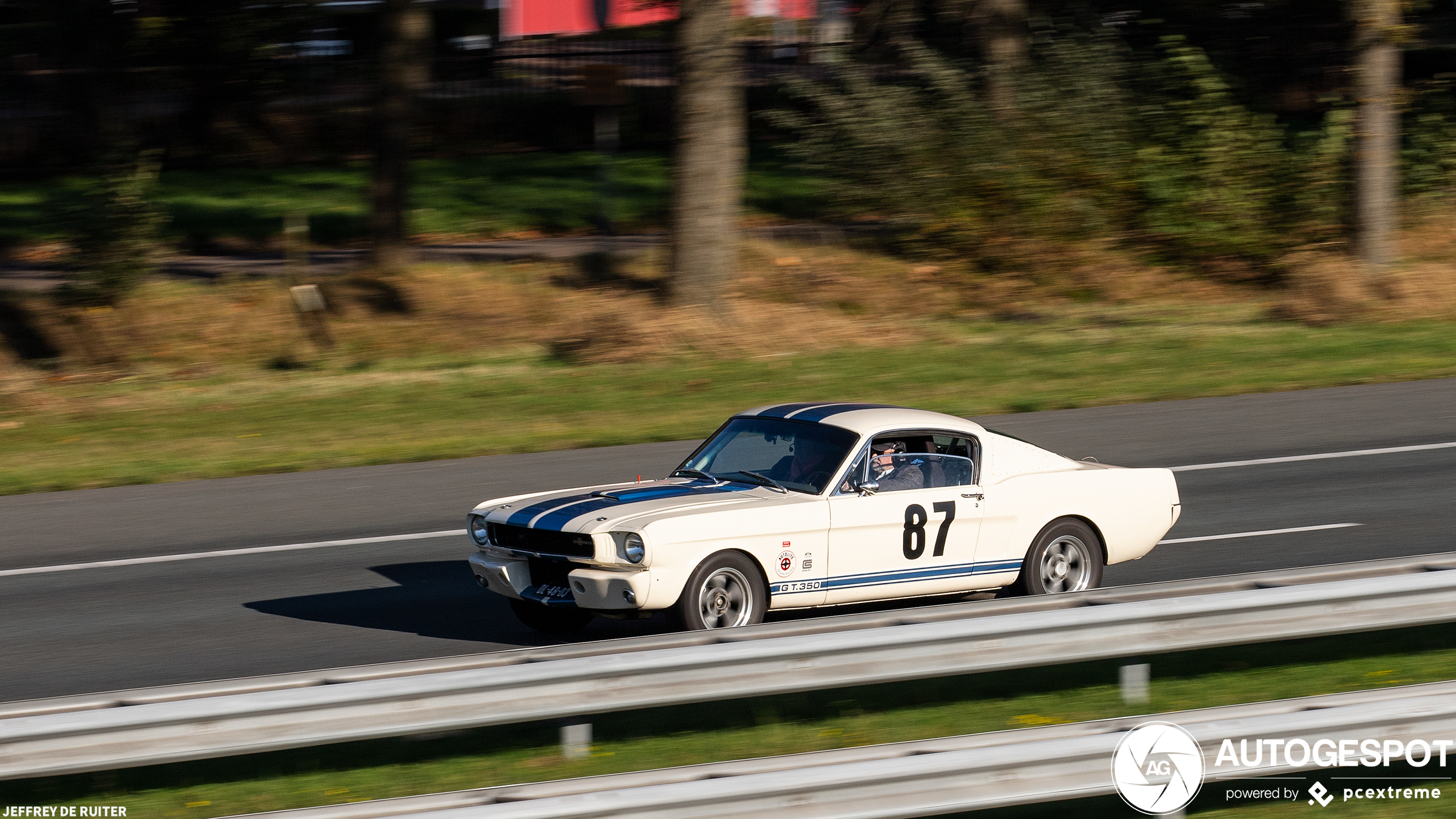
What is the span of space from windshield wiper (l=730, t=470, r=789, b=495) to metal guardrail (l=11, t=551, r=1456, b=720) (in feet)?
5.01

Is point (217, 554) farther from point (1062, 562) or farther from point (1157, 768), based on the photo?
point (1157, 768)

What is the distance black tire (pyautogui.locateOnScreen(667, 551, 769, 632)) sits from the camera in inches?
327

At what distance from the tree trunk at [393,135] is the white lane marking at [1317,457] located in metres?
14.5

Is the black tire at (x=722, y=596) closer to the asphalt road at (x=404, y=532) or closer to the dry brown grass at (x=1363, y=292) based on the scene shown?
the asphalt road at (x=404, y=532)

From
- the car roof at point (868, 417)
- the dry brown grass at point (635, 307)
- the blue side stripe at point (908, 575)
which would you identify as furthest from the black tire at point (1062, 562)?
the dry brown grass at point (635, 307)

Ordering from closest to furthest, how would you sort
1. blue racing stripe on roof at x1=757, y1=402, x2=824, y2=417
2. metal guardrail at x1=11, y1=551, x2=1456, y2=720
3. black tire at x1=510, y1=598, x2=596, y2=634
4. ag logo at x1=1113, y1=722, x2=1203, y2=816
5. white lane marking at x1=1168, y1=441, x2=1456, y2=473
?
1. ag logo at x1=1113, y1=722, x2=1203, y2=816
2. metal guardrail at x1=11, y1=551, x2=1456, y2=720
3. black tire at x1=510, y1=598, x2=596, y2=634
4. blue racing stripe on roof at x1=757, y1=402, x2=824, y2=417
5. white lane marking at x1=1168, y1=441, x2=1456, y2=473

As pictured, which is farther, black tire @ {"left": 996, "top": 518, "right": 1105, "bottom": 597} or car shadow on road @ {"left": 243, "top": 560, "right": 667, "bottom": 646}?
black tire @ {"left": 996, "top": 518, "right": 1105, "bottom": 597}

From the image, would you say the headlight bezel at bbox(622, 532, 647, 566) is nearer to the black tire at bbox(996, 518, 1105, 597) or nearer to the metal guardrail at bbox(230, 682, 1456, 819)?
the black tire at bbox(996, 518, 1105, 597)

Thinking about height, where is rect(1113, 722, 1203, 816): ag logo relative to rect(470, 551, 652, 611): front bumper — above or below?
above

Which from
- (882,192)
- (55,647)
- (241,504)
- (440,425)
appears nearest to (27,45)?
(882,192)

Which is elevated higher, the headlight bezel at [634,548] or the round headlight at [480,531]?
the headlight bezel at [634,548]

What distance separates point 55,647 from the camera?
9.25 metres

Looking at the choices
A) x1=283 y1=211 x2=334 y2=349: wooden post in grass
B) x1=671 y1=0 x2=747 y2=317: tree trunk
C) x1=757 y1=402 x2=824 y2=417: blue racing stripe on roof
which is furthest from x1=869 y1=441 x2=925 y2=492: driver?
x1=283 y1=211 x2=334 y2=349: wooden post in grass

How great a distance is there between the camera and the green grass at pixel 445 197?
2980 centimetres
